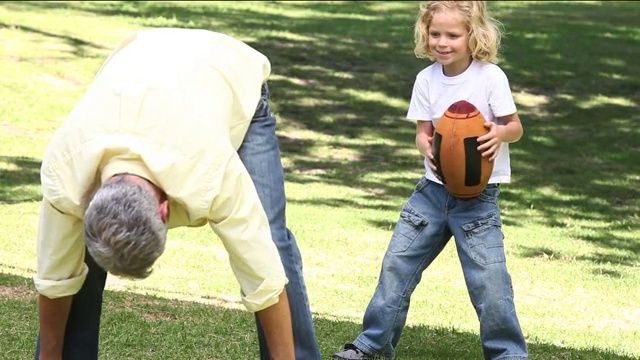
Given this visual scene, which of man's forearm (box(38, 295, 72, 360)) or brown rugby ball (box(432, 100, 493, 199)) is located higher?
brown rugby ball (box(432, 100, 493, 199))

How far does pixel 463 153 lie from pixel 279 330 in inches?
69.5

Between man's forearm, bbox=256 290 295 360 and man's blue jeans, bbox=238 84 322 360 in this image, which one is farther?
man's blue jeans, bbox=238 84 322 360

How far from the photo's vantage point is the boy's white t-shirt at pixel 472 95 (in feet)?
18.2

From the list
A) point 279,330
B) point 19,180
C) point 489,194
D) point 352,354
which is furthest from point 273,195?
point 19,180

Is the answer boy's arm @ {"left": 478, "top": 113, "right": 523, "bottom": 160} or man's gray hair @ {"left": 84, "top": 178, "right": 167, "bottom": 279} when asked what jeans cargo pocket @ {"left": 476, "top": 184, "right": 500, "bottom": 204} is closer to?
boy's arm @ {"left": 478, "top": 113, "right": 523, "bottom": 160}

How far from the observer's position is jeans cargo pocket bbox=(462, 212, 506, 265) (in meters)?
5.58

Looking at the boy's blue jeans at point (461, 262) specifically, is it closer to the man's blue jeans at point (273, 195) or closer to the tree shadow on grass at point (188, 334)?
the tree shadow on grass at point (188, 334)

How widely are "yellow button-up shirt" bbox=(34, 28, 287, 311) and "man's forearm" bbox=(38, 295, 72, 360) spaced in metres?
0.17

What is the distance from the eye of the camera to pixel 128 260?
11.6 feet

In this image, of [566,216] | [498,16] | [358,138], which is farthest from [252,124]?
[498,16]

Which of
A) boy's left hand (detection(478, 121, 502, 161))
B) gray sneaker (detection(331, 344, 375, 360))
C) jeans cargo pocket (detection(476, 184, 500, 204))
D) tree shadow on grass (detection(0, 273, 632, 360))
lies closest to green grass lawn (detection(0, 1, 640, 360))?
tree shadow on grass (detection(0, 273, 632, 360))

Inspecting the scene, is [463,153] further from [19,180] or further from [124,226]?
[19,180]

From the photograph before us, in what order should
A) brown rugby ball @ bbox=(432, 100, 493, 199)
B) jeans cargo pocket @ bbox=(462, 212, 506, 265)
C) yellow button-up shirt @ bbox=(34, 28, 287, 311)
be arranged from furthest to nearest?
jeans cargo pocket @ bbox=(462, 212, 506, 265)
brown rugby ball @ bbox=(432, 100, 493, 199)
yellow button-up shirt @ bbox=(34, 28, 287, 311)

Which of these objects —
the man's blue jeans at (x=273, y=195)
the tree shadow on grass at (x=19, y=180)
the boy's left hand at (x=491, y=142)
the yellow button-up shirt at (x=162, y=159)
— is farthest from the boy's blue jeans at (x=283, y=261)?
the tree shadow on grass at (x=19, y=180)
